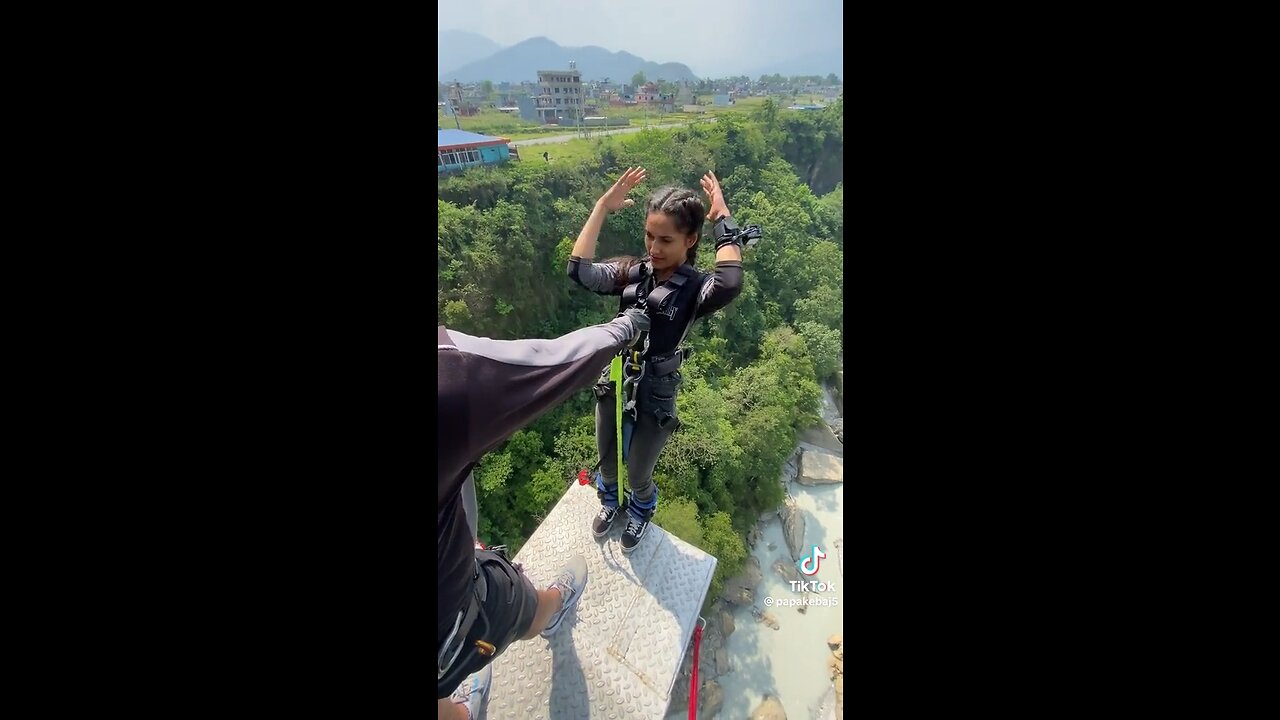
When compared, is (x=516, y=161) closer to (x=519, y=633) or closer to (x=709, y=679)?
(x=519, y=633)

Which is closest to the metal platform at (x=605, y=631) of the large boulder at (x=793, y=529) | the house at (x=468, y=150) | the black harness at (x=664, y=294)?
the large boulder at (x=793, y=529)

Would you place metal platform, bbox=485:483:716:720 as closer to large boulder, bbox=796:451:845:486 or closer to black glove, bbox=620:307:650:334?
black glove, bbox=620:307:650:334

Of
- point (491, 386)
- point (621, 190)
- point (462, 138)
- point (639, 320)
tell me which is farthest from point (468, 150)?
point (491, 386)

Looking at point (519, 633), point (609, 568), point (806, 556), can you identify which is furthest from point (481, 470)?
point (806, 556)

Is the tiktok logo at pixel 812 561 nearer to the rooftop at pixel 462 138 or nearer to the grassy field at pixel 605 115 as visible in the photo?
the grassy field at pixel 605 115

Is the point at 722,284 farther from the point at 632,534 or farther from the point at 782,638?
the point at 782,638
